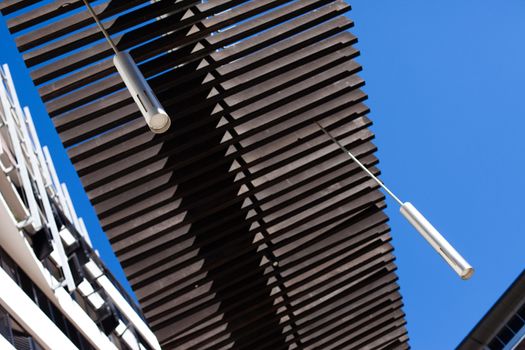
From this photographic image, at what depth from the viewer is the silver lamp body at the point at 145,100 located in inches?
152

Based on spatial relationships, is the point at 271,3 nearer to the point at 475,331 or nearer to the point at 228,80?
the point at 228,80

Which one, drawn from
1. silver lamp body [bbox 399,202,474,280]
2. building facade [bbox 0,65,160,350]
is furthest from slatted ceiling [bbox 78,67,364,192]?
building facade [bbox 0,65,160,350]

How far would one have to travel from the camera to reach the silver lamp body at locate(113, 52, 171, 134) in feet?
12.7

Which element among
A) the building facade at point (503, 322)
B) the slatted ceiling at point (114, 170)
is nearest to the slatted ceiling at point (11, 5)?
the slatted ceiling at point (114, 170)

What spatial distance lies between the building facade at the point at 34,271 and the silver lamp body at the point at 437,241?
6410 mm

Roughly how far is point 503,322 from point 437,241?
16751mm

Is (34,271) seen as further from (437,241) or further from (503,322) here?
(503,322)

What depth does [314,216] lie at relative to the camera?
759cm

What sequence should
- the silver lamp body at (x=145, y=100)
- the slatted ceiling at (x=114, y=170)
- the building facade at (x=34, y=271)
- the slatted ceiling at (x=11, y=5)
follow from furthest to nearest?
the building facade at (x=34, y=271)
the slatted ceiling at (x=114, y=170)
the slatted ceiling at (x=11, y=5)
the silver lamp body at (x=145, y=100)

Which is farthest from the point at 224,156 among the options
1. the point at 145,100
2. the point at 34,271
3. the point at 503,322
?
the point at 503,322

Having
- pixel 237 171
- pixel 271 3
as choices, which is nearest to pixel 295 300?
pixel 237 171

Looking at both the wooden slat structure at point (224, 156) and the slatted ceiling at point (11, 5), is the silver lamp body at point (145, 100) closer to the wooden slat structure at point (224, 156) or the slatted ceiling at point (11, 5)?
the wooden slat structure at point (224, 156)

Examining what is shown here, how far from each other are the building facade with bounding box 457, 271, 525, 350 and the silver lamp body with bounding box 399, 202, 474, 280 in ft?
51.0

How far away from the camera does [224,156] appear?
695 centimetres
